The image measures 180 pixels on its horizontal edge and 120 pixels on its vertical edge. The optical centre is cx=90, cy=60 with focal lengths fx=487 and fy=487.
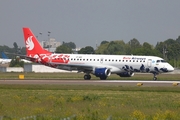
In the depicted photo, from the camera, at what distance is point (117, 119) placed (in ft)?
70.3

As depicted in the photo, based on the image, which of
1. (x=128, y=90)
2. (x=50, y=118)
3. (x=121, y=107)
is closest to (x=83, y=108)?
(x=121, y=107)

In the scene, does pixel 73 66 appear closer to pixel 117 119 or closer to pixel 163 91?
pixel 163 91

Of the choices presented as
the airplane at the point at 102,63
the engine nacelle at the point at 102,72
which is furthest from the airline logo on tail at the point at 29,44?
the engine nacelle at the point at 102,72

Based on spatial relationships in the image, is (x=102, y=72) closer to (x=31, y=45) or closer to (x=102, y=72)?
(x=102, y=72)

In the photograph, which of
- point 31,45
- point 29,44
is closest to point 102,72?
point 31,45

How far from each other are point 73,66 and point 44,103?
125 ft

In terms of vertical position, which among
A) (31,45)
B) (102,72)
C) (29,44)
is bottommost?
(102,72)

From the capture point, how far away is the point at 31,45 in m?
73.6

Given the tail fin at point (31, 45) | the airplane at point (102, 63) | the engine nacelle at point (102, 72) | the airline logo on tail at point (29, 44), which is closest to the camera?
the engine nacelle at point (102, 72)

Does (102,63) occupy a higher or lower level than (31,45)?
lower

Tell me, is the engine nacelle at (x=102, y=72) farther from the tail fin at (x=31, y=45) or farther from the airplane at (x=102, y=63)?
the tail fin at (x=31, y=45)

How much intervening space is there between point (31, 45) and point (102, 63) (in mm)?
12092

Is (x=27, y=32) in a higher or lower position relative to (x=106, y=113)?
higher

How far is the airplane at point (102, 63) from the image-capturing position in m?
65.8
